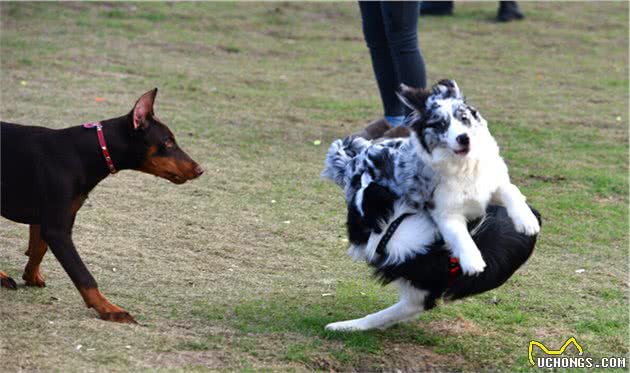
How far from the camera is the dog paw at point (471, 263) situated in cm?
398

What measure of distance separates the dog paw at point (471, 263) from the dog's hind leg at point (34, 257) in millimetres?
1920

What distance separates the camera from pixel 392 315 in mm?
4500

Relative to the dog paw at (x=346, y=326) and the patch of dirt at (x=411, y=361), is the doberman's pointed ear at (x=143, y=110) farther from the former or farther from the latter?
the patch of dirt at (x=411, y=361)

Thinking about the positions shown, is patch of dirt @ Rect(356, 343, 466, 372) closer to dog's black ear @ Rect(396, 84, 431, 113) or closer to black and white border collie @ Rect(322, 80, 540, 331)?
black and white border collie @ Rect(322, 80, 540, 331)

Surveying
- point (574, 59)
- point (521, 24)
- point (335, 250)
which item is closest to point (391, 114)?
point (335, 250)

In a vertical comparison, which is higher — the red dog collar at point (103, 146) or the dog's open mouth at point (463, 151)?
the dog's open mouth at point (463, 151)

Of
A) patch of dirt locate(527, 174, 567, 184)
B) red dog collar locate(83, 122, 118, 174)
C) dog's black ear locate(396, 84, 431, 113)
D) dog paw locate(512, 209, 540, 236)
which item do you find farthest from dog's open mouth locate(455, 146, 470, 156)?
patch of dirt locate(527, 174, 567, 184)

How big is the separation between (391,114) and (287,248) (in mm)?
1782

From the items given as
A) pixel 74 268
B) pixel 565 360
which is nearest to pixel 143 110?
pixel 74 268

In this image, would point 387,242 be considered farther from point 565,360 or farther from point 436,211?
point 565,360

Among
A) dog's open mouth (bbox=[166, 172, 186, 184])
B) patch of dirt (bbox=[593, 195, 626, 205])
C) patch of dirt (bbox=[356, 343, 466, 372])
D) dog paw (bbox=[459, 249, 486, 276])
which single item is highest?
→ dog's open mouth (bbox=[166, 172, 186, 184])

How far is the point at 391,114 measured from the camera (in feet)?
23.2

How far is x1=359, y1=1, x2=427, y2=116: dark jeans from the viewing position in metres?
6.73

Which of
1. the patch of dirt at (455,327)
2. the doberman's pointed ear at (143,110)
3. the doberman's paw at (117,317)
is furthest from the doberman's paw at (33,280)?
the patch of dirt at (455,327)
